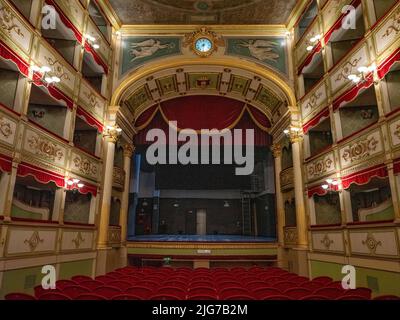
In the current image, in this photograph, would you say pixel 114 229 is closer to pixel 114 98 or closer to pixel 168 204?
pixel 114 98

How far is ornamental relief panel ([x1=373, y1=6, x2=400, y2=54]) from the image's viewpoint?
5.90 meters

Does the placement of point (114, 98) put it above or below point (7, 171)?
above

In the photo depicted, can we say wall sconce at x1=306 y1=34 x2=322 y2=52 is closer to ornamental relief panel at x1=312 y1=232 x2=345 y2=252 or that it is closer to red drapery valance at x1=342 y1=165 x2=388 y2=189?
red drapery valance at x1=342 y1=165 x2=388 y2=189

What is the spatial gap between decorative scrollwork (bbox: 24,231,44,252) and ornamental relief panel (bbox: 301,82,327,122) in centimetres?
888

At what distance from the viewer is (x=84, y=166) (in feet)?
29.3

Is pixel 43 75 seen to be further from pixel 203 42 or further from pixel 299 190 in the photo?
pixel 299 190

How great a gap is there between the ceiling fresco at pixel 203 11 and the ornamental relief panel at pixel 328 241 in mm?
8426

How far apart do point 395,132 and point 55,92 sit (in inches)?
327

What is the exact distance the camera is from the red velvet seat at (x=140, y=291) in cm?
409

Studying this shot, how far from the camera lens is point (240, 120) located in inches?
559

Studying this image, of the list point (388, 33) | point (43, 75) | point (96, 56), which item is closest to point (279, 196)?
point (388, 33)

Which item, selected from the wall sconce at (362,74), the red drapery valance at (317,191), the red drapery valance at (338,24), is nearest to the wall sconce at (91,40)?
the red drapery valance at (338,24)
